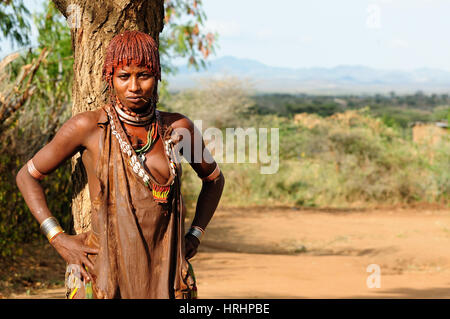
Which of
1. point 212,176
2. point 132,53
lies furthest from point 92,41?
point 212,176

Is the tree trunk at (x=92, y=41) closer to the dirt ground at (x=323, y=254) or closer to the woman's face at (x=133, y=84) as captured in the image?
the woman's face at (x=133, y=84)

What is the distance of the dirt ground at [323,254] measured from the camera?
278 inches

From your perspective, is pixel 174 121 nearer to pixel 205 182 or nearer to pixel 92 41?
pixel 205 182

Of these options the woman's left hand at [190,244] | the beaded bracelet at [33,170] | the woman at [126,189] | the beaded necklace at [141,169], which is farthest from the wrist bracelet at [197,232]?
the beaded bracelet at [33,170]

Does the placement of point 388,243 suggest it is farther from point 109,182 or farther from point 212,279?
point 109,182

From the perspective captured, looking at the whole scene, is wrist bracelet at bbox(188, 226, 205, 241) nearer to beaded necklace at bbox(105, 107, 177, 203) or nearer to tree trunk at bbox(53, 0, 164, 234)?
beaded necklace at bbox(105, 107, 177, 203)

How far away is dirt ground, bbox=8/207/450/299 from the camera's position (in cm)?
707

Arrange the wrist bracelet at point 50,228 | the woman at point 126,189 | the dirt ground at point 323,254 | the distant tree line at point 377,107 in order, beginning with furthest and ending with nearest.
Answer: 1. the distant tree line at point 377,107
2. the dirt ground at point 323,254
3. the wrist bracelet at point 50,228
4. the woman at point 126,189

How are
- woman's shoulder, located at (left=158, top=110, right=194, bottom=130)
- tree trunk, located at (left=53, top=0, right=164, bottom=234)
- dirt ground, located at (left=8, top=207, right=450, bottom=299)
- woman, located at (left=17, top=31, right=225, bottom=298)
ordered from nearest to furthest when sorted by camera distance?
woman, located at (left=17, top=31, right=225, bottom=298) < woman's shoulder, located at (left=158, top=110, right=194, bottom=130) < tree trunk, located at (left=53, top=0, right=164, bottom=234) < dirt ground, located at (left=8, top=207, right=450, bottom=299)

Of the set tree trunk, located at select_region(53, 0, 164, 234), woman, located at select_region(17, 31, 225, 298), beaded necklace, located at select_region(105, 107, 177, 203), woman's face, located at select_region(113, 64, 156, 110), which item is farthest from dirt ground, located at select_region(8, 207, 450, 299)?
woman's face, located at select_region(113, 64, 156, 110)

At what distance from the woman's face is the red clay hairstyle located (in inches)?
0.9

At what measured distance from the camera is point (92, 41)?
325 cm
